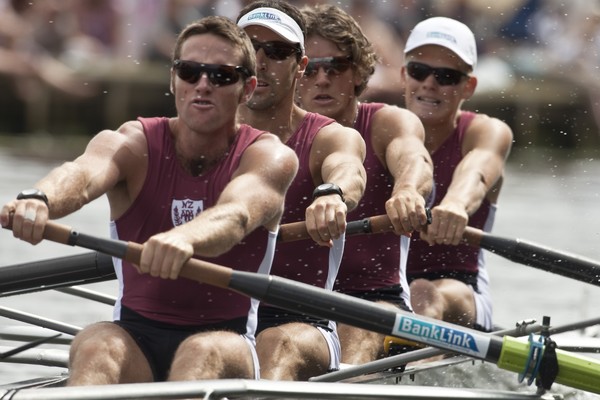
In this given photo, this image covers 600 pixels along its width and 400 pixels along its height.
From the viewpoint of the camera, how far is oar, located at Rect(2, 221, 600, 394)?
4.82 metres


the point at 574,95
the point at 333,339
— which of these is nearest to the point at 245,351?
the point at 333,339

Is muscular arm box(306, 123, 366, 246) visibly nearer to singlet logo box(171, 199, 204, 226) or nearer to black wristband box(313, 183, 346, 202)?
black wristband box(313, 183, 346, 202)

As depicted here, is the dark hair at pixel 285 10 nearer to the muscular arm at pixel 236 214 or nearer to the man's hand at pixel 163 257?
the muscular arm at pixel 236 214

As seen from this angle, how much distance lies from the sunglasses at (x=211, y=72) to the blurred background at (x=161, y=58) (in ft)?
34.2

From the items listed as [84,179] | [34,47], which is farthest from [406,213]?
[34,47]

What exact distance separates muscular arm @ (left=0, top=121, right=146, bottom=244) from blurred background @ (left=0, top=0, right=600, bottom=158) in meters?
10.5

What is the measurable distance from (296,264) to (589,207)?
10.7m

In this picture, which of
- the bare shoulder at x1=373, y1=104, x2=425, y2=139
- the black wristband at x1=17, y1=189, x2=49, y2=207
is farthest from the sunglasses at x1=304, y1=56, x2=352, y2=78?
the black wristband at x1=17, y1=189, x2=49, y2=207

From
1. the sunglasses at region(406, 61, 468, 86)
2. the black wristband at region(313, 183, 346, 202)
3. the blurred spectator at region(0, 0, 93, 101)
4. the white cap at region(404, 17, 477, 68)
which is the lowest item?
the black wristband at region(313, 183, 346, 202)

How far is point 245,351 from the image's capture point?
5.11 m

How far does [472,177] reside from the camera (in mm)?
7215

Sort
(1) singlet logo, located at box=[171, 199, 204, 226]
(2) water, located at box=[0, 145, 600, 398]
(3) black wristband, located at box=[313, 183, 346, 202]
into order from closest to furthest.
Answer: (1) singlet logo, located at box=[171, 199, 204, 226]
(3) black wristband, located at box=[313, 183, 346, 202]
(2) water, located at box=[0, 145, 600, 398]

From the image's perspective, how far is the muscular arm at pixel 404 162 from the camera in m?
6.18

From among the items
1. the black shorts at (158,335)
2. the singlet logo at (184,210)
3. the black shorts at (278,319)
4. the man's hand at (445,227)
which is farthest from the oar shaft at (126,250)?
the man's hand at (445,227)
